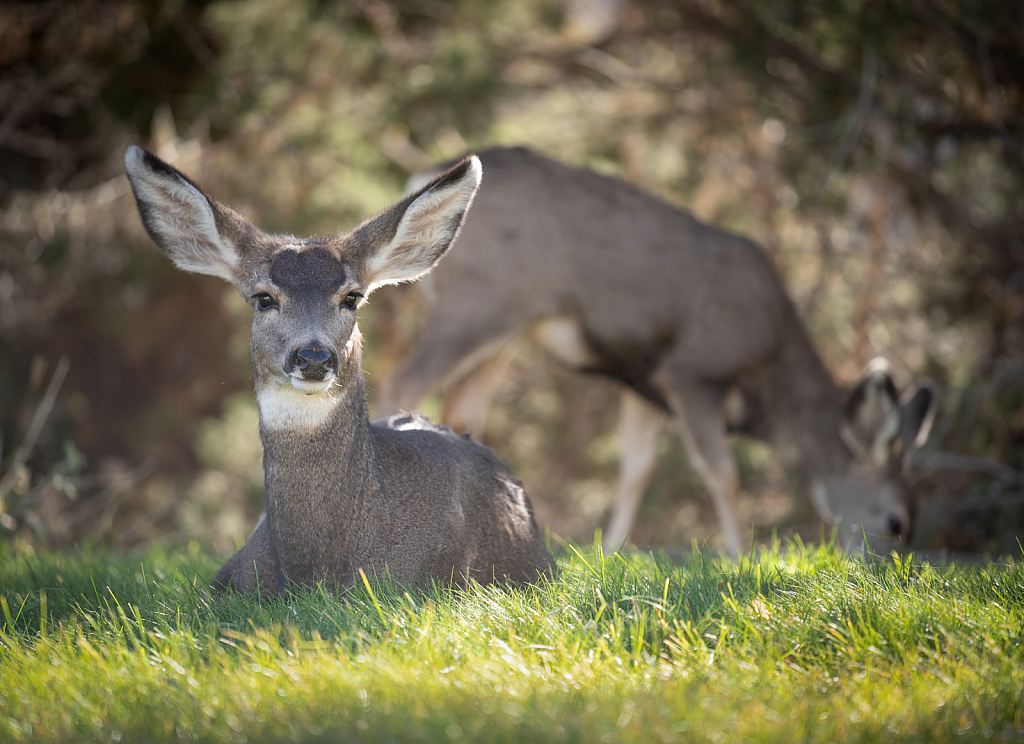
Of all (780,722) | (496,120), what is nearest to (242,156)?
(496,120)

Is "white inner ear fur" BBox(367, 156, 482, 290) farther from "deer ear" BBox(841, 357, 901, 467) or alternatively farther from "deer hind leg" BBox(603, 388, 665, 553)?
"deer hind leg" BBox(603, 388, 665, 553)

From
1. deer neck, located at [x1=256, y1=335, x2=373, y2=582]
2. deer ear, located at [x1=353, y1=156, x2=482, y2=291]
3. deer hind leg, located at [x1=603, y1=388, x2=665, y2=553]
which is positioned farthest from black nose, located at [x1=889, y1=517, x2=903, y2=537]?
deer neck, located at [x1=256, y1=335, x2=373, y2=582]

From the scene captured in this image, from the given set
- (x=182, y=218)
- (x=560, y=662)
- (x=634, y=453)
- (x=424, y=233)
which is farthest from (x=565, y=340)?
(x=560, y=662)

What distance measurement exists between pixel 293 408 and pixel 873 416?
16.5ft

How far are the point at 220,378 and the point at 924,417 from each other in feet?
30.6

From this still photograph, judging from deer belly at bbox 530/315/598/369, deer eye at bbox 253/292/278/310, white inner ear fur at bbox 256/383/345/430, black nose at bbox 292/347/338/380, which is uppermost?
deer eye at bbox 253/292/278/310

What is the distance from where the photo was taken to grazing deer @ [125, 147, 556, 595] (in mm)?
3898

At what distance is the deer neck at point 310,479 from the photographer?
3.89 metres

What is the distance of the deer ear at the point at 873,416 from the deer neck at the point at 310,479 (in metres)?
4.66

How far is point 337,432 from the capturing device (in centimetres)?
399

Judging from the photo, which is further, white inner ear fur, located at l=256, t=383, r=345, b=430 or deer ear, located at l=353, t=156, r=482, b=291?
deer ear, located at l=353, t=156, r=482, b=291

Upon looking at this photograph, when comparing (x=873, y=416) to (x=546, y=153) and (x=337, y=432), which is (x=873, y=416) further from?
(x=337, y=432)

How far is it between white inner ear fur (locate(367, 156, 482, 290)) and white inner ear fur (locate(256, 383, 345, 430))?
2.27 feet

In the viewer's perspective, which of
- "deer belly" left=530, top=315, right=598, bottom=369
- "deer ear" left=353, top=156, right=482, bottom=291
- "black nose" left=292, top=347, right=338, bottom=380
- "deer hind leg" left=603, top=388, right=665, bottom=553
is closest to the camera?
"black nose" left=292, top=347, right=338, bottom=380
